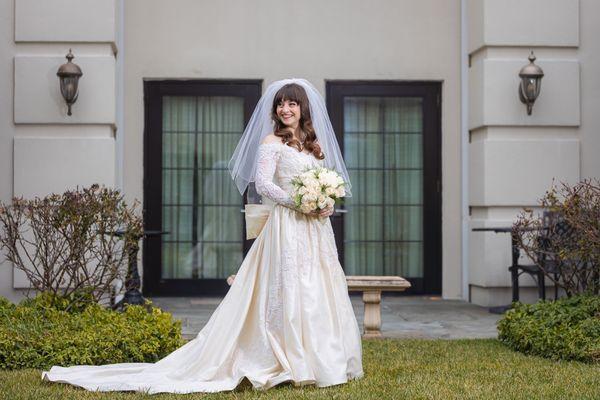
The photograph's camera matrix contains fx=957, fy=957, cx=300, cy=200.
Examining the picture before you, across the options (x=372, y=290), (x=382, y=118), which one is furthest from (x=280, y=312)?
(x=382, y=118)

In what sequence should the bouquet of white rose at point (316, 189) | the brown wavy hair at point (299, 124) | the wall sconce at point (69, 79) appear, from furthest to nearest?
the wall sconce at point (69, 79), the brown wavy hair at point (299, 124), the bouquet of white rose at point (316, 189)

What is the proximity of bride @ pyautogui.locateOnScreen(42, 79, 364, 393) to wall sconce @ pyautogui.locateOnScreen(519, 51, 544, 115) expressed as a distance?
4662 millimetres

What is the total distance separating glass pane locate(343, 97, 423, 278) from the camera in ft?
39.0

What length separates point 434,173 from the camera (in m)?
11.9

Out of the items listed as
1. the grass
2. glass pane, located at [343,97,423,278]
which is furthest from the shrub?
glass pane, located at [343,97,423,278]

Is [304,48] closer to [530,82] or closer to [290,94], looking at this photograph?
[530,82]

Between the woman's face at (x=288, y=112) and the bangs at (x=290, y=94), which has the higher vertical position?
the bangs at (x=290, y=94)

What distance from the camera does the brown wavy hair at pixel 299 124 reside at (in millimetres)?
6453

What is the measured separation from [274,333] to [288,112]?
1.48 meters

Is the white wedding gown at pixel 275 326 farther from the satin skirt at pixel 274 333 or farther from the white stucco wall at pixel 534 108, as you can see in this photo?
the white stucco wall at pixel 534 108

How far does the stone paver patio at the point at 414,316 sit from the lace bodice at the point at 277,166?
247cm

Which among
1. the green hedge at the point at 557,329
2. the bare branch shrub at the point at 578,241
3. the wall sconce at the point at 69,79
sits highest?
the wall sconce at the point at 69,79

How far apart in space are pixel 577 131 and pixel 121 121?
5.29 metres

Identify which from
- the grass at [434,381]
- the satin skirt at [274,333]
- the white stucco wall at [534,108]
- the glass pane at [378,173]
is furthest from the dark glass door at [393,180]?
the satin skirt at [274,333]
